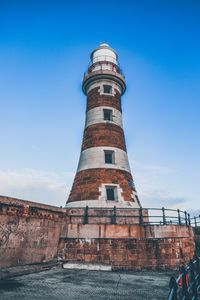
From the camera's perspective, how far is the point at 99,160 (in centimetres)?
1506

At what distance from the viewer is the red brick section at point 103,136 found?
15.7 metres

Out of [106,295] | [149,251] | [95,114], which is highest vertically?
[95,114]

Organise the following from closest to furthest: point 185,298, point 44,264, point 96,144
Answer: point 185,298 → point 44,264 → point 96,144

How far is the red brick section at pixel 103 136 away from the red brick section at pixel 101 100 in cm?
167

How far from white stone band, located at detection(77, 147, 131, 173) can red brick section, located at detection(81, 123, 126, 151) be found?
372 millimetres

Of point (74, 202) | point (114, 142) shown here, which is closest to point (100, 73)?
point (114, 142)

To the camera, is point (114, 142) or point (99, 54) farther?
point (99, 54)

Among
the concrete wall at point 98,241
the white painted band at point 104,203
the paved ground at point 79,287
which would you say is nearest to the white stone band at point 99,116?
the white painted band at point 104,203

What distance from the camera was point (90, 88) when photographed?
→ 58.9 ft

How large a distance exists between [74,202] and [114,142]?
481 centimetres

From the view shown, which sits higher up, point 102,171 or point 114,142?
A: point 114,142

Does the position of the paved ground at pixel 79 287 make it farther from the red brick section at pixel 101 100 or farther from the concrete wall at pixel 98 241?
the red brick section at pixel 101 100

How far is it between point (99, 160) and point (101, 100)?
4.63 metres

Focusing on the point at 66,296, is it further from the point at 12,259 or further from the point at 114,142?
the point at 114,142
